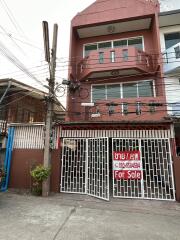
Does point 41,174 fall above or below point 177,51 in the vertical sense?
below

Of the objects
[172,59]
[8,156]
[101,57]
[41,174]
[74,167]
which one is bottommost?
[41,174]

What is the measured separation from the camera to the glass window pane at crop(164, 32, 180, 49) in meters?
10.2

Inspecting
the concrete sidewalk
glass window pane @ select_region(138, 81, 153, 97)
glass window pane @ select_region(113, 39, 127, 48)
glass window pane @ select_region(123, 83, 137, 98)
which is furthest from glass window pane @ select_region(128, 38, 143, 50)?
the concrete sidewalk

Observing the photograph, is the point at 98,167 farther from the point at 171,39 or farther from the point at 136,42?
the point at 171,39

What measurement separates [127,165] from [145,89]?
4.88 m

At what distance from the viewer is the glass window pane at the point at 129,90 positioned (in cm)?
991

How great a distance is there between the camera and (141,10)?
33.0 ft

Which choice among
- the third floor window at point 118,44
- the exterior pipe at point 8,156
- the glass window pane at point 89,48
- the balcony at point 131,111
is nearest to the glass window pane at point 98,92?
the balcony at point 131,111

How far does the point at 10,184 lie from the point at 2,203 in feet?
7.16

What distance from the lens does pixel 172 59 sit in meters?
9.27

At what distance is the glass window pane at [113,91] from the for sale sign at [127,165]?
3991 millimetres

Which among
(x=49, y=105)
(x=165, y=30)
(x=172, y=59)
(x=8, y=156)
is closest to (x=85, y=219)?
(x=49, y=105)

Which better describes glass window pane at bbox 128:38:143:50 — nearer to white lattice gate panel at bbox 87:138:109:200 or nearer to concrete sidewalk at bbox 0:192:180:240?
white lattice gate panel at bbox 87:138:109:200

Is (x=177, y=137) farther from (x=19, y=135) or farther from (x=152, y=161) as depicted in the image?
(x=19, y=135)
